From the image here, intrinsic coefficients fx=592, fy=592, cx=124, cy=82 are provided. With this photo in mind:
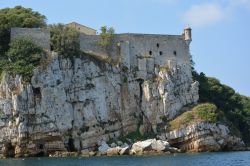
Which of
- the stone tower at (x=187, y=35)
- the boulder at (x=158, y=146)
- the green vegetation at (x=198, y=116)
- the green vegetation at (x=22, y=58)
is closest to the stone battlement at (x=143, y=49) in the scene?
the stone tower at (x=187, y=35)

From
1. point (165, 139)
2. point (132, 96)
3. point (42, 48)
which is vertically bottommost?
point (165, 139)

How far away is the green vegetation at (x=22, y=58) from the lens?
→ 177 ft

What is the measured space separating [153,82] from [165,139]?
22.1ft

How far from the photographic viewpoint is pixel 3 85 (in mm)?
53094

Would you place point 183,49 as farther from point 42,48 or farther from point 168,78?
point 42,48

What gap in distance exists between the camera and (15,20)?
57.4m

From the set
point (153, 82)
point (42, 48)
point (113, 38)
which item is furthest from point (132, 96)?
point (42, 48)

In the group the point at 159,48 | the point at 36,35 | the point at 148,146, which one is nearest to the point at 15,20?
the point at 36,35

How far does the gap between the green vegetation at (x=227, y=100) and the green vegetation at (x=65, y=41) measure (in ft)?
53.7

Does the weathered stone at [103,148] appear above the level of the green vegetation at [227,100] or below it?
below

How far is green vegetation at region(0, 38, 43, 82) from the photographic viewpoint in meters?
54.0

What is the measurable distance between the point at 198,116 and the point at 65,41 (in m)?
14.8

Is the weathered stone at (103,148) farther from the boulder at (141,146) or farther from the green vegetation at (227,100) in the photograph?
the green vegetation at (227,100)

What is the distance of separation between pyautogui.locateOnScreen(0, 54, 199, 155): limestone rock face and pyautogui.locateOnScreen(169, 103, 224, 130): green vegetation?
1.31 metres
